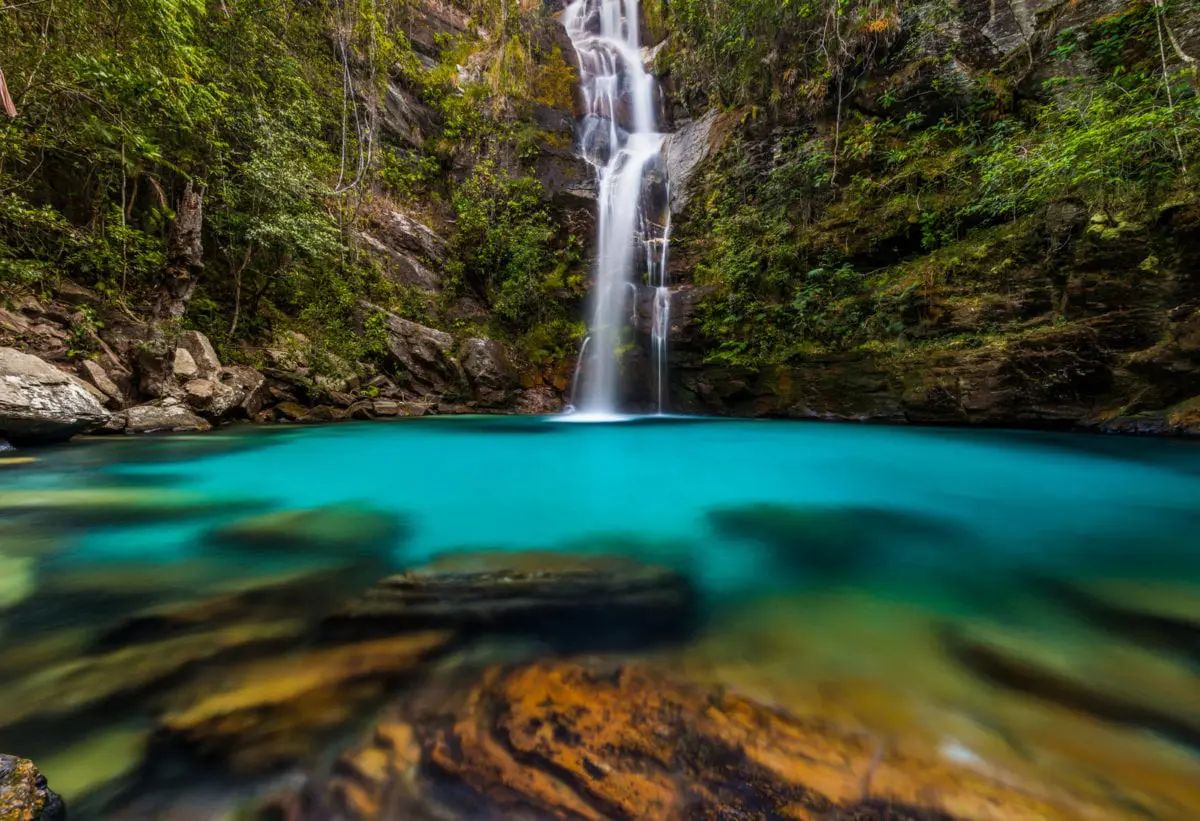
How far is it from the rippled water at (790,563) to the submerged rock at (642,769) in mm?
118

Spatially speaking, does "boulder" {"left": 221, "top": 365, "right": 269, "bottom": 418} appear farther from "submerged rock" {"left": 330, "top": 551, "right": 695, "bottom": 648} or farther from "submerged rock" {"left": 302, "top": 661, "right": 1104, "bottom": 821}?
"submerged rock" {"left": 302, "top": 661, "right": 1104, "bottom": 821}

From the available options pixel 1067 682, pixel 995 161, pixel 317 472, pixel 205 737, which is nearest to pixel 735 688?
pixel 1067 682

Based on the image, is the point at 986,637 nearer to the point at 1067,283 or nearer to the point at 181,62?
the point at 1067,283

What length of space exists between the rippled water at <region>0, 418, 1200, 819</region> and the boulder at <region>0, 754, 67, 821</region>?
6cm

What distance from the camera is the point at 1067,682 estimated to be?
52.4 inches

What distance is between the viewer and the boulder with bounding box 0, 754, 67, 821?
0.81 metres

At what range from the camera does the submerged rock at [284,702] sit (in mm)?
1057

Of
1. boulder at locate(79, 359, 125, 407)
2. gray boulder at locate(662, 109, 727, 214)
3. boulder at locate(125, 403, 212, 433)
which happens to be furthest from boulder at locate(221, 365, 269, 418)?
gray boulder at locate(662, 109, 727, 214)

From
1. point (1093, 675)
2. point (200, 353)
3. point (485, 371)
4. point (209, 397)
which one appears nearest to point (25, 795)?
point (1093, 675)

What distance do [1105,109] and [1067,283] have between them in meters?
1.98

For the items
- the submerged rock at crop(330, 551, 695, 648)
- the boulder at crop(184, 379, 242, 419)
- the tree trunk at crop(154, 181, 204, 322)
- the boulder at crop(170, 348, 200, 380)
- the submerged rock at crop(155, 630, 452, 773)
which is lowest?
the submerged rock at crop(155, 630, 452, 773)

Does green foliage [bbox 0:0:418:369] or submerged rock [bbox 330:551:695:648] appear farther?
green foliage [bbox 0:0:418:369]

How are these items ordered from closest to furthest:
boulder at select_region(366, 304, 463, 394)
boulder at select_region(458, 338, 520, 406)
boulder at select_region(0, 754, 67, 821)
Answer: boulder at select_region(0, 754, 67, 821), boulder at select_region(366, 304, 463, 394), boulder at select_region(458, 338, 520, 406)

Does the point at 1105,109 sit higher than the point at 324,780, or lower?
higher
